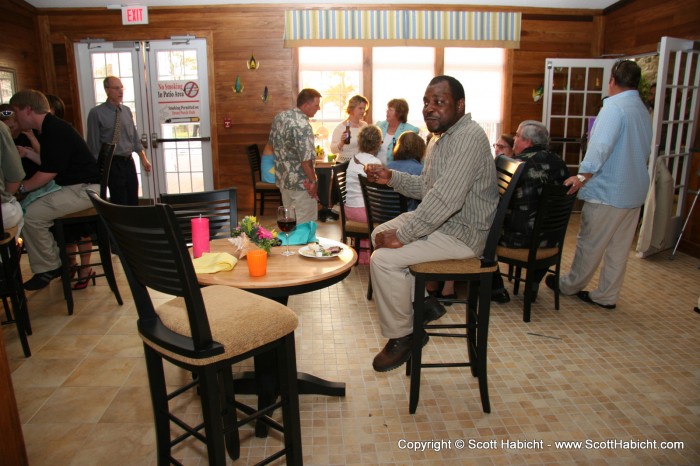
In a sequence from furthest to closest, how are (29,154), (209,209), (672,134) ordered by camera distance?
(672,134), (29,154), (209,209)

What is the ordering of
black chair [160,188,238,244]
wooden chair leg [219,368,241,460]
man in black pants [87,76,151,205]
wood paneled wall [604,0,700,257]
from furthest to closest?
1. wood paneled wall [604,0,700,257]
2. man in black pants [87,76,151,205]
3. black chair [160,188,238,244]
4. wooden chair leg [219,368,241,460]

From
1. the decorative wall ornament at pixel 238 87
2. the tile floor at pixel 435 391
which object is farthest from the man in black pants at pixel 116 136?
the decorative wall ornament at pixel 238 87

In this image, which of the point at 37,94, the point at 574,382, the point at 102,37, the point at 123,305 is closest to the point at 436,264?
the point at 574,382

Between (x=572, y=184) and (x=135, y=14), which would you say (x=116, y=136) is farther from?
(x=572, y=184)

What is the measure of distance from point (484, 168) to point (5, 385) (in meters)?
1.85

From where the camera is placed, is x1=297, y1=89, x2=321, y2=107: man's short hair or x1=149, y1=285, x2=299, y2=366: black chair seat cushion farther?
x1=297, y1=89, x2=321, y2=107: man's short hair

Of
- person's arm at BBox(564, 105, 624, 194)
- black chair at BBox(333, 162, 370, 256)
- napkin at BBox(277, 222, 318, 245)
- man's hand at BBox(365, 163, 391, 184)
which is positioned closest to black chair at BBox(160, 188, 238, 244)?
napkin at BBox(277, 222, 318, 245)

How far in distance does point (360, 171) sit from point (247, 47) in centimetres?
352

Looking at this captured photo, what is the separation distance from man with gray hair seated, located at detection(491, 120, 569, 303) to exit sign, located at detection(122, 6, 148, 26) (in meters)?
5.14

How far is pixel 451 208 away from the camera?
2.06 metres

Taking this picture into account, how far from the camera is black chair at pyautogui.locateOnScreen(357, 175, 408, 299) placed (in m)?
3.19

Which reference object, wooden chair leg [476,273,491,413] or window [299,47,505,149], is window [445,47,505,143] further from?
wooden chair leg [476,273,491,413]

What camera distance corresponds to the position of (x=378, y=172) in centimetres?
251

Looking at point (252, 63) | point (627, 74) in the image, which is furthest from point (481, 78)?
point (627, 74)
